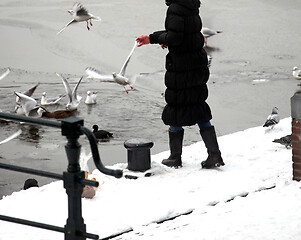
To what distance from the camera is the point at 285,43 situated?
17859mm

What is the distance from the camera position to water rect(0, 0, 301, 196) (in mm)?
11185

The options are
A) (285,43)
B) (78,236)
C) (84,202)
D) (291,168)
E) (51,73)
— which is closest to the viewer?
(78,236)

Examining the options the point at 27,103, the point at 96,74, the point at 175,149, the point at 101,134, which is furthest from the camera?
the point at 27,103

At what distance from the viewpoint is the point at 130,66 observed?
1598 cm

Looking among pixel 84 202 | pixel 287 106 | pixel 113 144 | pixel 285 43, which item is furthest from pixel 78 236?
pixel 285 43

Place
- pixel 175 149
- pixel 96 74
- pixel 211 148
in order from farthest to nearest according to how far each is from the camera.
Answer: pixel 96 74 → pixel 175 149 → pixel 211 148

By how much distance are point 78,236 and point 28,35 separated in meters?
15.3

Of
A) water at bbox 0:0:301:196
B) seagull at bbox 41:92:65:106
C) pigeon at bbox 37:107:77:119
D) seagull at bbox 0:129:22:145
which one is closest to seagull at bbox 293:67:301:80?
water at bbox 0:0:301:196

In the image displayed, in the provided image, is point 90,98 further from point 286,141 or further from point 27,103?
point 286,141

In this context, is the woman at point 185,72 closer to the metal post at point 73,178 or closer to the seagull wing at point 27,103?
the metal post at point 73,178

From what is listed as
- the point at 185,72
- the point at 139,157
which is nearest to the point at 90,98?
the point at 139,157

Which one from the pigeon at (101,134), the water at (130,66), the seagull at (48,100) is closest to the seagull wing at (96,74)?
the pigeon at (101,134)

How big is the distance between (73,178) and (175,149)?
13.7 ft

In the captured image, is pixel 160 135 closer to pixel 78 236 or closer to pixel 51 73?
pixel 51 73
